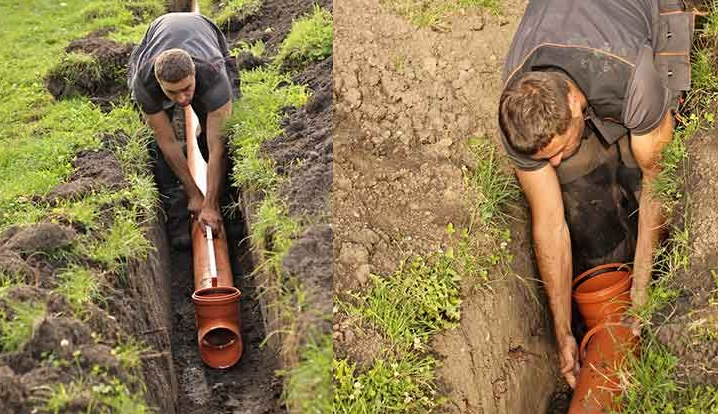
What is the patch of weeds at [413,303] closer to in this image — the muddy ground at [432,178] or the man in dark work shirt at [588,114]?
the muddy ground at [432,178]

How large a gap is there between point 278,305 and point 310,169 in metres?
0.92

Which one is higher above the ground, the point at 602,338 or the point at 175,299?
the point at 602,338

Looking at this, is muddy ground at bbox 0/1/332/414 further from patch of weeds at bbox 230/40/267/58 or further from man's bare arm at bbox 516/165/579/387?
man's bare arm at bbox 516/165/579/387

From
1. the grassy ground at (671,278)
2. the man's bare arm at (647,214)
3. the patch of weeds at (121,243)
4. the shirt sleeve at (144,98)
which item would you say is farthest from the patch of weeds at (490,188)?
the shirt sleeve at (144,98)

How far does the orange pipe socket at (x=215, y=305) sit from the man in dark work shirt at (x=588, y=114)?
1785 mm

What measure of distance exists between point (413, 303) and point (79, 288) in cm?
155

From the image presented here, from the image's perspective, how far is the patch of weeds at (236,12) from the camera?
7.94 metres

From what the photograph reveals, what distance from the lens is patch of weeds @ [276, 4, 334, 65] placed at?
5.91 m

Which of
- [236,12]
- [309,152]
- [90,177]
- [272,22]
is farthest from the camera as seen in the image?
[236,12]

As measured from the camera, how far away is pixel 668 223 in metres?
3.65

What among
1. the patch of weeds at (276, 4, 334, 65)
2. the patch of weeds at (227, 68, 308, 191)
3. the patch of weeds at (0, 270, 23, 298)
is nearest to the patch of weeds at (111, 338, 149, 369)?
the patch of weeds at (0, 270, 23, 298)

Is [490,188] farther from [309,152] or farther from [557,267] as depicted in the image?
[309,152]

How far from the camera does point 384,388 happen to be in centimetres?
319

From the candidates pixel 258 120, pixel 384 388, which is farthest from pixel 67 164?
pixel 384 388
